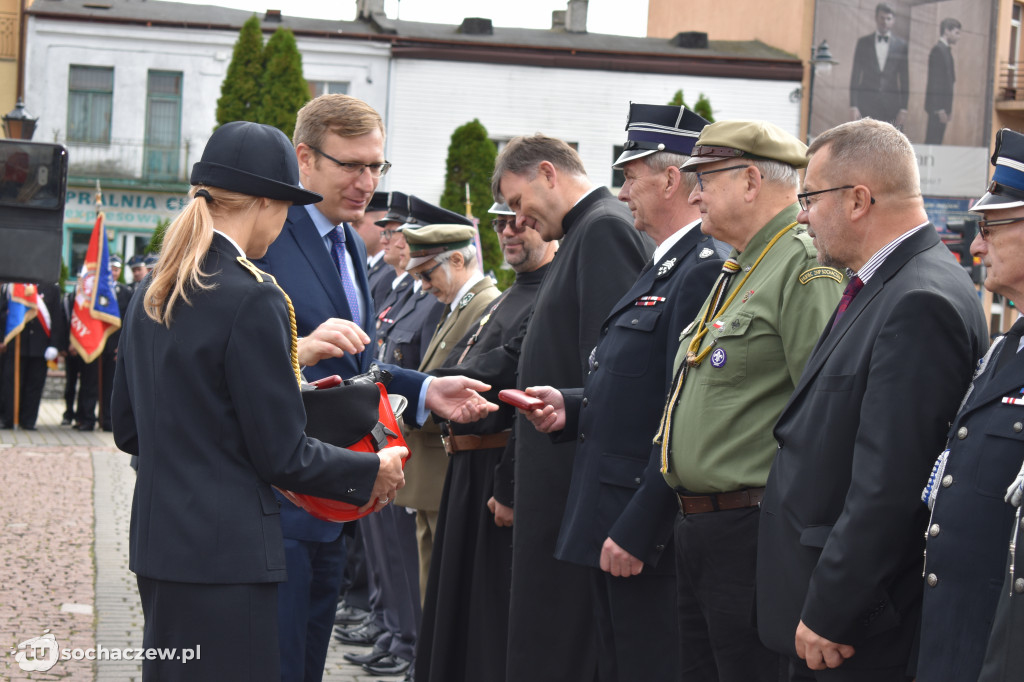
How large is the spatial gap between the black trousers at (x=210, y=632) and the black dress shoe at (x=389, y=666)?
355cm

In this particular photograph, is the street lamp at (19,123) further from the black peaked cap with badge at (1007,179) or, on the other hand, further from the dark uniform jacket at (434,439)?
the black peaked cap with badge at (1007,179)

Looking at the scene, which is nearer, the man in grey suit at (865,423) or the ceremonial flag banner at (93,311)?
the man in grey suit at (865,423)

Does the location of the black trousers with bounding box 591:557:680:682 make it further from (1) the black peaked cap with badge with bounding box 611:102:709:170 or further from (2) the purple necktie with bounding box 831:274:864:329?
(1) the black peaked cap with badge with bounding box 611:102:709:170

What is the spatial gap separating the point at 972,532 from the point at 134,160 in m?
32.1

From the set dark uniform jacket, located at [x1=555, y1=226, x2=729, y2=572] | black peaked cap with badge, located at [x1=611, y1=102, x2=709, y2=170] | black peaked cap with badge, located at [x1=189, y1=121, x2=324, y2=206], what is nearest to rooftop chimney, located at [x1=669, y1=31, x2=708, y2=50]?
black peaked cap with badge, located at [x1=611, y1=102, x2=709, y2=170]

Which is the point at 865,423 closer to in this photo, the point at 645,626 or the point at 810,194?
the point at 810,194

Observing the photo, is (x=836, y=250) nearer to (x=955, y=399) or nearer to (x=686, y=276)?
(x=955, y=399)

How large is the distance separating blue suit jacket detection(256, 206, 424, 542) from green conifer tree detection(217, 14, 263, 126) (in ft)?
82.4

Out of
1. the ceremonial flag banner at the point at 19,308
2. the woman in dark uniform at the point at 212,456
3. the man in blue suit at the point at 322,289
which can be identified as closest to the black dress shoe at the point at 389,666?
the man in blue suit at the point at 322,289

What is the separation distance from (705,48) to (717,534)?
103ft

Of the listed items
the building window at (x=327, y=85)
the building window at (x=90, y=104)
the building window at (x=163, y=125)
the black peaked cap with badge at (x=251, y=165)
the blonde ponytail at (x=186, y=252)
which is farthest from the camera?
the building window at (x=163, y=125)

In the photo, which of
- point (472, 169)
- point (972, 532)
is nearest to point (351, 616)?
point (972, 532)

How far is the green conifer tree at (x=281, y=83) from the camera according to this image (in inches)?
1109

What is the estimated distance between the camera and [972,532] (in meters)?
2.67
